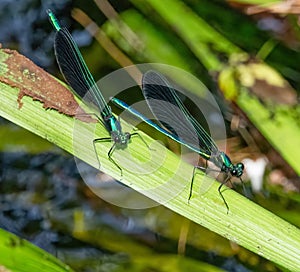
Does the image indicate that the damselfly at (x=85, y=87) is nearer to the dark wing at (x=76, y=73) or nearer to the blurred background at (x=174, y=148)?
the dark wing at (x=76, y=73)

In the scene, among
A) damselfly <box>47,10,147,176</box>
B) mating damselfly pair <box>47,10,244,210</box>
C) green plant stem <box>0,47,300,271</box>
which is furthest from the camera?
mating damselfly pair <box>47,10,244,210</box>

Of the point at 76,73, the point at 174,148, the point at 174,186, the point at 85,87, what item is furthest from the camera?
the point at 174,148

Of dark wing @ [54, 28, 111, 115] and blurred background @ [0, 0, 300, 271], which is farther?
blurred background @ [0, 0, 300, 271]

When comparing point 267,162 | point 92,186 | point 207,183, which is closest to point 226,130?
point 267,162

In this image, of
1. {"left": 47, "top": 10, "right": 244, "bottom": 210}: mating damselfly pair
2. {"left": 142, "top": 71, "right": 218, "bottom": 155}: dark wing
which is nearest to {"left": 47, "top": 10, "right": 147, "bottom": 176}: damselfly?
{"left": 47, "top": 10, "right": 244, "bottom": 210}: mating damselfly pair

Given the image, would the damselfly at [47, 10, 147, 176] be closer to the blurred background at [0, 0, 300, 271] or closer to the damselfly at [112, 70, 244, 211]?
the damselfly at [112, 70, 244, 211]

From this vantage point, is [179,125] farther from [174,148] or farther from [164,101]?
[174,148]

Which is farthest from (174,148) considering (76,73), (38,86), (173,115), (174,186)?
(38,86)
